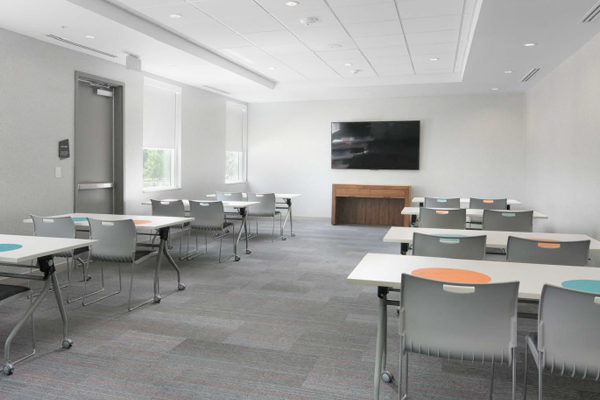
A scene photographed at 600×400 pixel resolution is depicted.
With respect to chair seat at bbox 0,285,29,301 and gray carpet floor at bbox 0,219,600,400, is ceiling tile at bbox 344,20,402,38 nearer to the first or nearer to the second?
gray carpet floor at bbox 0,219,600,400

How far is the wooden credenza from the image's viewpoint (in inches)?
386

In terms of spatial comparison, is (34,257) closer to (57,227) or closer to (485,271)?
(57,227)

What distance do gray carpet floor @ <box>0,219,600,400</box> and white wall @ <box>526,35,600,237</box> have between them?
2.32 meters

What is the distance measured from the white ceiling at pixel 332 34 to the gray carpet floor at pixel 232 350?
108 inches

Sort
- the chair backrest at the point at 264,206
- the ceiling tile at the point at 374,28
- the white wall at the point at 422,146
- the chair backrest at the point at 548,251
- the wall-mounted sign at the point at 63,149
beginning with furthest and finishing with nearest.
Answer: the white wall at the point at 422,146 → the chair backrest at the point at 264,206 → the wall-mounted sign at the point at 63,149 → the ceiling tile at the point at 374,28 → the chair backrest at the point at 548,251

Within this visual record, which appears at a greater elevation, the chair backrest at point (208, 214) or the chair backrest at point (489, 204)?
the chair backrest at point (489, 204)

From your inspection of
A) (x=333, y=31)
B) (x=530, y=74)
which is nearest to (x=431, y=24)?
(x=333, y=31)

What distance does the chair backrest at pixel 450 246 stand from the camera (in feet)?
10.6

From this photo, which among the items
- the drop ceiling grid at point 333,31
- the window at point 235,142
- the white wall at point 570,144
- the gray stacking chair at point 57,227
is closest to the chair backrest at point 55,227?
the gray stacking chair at point 57,227

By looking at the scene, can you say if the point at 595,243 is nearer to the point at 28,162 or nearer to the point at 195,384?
the point at 195,384

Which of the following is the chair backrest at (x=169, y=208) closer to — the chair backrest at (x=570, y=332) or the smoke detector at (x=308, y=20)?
the smoke detector at (x=308, y=20)

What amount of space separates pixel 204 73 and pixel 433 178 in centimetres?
523

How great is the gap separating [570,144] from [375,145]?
4569 mm

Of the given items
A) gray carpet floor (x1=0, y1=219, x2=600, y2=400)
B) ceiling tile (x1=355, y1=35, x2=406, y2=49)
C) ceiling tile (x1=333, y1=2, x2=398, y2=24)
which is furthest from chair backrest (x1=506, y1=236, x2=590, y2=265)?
ceiling tile (x1=355, y1=35, x2=406, y2=49)
